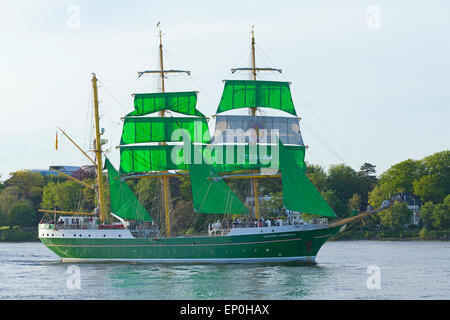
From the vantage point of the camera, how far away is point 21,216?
14800cm

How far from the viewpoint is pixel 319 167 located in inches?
6156

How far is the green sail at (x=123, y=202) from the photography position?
266 feet

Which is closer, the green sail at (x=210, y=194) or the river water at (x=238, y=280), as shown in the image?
the river water at (x=238, y=280)

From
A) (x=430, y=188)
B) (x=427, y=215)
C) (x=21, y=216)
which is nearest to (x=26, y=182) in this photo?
(x=21, y=216)

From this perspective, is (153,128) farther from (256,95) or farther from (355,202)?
(355,202)

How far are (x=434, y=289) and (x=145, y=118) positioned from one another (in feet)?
134

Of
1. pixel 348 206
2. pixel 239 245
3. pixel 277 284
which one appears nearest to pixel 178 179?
pixel 348 206

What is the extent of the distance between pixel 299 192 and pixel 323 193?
205ft

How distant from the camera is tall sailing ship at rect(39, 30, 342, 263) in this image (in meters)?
73.2

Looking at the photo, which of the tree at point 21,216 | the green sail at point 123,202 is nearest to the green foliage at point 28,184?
the tree at point 21,216

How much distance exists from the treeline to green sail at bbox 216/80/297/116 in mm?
25524

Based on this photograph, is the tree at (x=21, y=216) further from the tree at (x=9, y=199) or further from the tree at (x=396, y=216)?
the tree at (x=396, y=216)

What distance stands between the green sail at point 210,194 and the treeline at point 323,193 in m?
23.9
